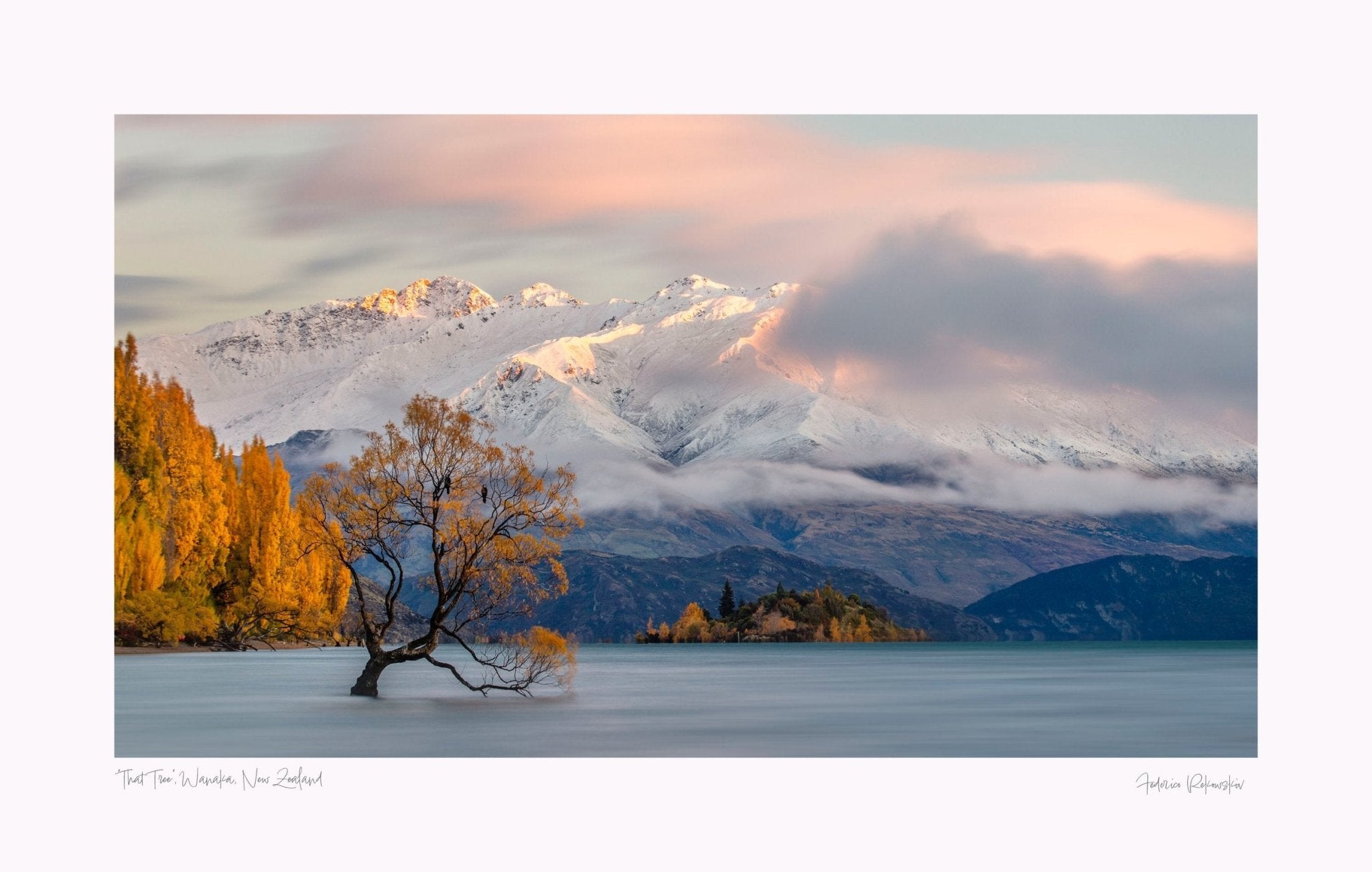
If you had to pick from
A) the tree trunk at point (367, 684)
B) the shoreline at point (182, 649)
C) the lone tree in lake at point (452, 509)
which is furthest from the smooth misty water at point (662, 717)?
the lone tree in lake at point (452, 509)

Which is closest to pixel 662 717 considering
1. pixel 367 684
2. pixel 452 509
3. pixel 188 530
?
pixel 367 684

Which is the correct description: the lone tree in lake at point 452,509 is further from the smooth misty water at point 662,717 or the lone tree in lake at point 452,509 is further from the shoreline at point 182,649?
the shoreline at point 182,649

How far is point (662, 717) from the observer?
40.3m

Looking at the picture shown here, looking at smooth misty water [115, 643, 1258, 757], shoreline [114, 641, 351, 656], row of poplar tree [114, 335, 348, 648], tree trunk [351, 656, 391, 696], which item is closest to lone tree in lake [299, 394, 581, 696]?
smooth misty water [115, 643, 1258, 757]

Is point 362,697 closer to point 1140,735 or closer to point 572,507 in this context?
point 572,507

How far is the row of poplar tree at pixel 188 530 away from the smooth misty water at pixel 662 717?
2629 mm

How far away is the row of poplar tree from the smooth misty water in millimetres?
2629

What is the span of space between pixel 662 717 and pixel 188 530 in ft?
106

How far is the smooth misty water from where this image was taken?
31.1 meters

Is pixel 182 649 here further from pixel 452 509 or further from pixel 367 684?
pixel 452 509

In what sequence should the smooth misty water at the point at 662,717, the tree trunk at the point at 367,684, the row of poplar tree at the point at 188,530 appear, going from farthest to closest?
the row of poplar tree at the point at 188,530
the tree trunk at the point at 367,684
the smooth misty water at the point at 662,717

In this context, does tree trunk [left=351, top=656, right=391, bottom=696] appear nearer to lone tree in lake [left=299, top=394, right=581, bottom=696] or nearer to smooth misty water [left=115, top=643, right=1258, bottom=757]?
smooth misty water [left=115, top=643, right=1258, bottom=757]

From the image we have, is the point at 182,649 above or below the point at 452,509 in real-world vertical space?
below

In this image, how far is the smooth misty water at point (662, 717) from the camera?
1225 inches
